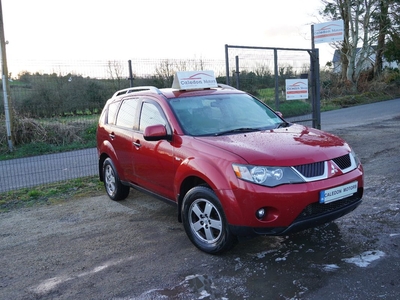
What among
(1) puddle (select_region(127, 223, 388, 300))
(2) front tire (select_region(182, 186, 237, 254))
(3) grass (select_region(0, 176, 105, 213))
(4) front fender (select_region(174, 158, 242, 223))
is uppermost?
(4) front fender (select_region(174, 158, 242, 223))

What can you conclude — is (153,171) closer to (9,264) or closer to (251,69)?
(9,264)

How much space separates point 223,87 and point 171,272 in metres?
3.10

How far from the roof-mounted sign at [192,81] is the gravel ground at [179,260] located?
5.94 ft

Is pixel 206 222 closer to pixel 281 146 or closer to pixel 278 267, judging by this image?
pixel 278 267

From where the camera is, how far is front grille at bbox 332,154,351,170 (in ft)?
14.0

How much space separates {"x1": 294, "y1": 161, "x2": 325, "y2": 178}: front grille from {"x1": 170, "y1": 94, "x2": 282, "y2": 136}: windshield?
1.16 meters

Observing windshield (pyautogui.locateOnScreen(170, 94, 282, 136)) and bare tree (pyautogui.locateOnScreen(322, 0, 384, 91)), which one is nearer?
windshield (pyautogui.locateOnScreen(170, 94, 282, 136))

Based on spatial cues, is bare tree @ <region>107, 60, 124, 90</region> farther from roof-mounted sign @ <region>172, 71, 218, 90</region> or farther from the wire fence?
roof-mounted sign @ <region>172, 71, 218, 90</region>

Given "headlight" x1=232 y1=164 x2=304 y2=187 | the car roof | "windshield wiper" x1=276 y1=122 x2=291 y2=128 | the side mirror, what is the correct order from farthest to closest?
the car roof
"windshield wiper" x1=276 y1=122 x2=291 y2=128
the side mirror
"headlight" x1=232 y1=164 x2=304 y2=187

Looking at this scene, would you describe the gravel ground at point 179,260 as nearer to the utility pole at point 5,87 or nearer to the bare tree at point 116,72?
the bare tree at point 116,72

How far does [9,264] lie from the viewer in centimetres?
451

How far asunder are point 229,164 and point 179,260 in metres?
1.15

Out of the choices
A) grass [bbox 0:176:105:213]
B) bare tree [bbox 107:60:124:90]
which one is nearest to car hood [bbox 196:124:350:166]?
grass [bbox 0:176:105:213]

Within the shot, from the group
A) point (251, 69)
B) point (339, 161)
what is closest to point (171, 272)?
point (339, 161)
